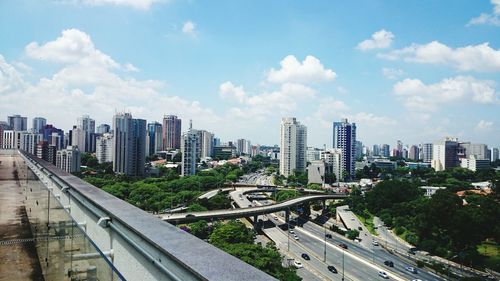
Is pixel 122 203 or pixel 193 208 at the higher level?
pixel 122 203

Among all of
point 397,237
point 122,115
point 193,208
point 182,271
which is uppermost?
point 122,115

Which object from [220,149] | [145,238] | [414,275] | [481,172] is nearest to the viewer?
[145,238]

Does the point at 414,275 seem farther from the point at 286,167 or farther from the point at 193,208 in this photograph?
the point at 286,167

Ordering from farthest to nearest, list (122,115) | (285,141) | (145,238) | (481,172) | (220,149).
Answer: (220,149)
(285,141)
(481,172)
(122,115)
(145,238)

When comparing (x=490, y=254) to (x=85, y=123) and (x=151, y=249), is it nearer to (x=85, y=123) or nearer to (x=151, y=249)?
(x=151, y=249)

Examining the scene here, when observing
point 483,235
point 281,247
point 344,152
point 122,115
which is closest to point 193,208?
point 281,247

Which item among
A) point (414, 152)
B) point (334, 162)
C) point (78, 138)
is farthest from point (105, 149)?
point (414, 152)

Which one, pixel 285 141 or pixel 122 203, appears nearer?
pixel 122 203

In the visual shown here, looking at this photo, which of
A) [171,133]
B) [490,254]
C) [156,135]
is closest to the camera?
[490,254]
